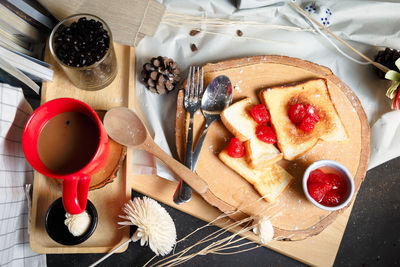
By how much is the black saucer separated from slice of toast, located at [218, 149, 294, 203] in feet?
1.73

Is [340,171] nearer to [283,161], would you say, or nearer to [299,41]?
[283,161]

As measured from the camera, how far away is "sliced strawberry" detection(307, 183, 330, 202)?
3.78ft

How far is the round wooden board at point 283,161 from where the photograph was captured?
49.0 inches

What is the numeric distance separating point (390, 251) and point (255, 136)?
0.97m

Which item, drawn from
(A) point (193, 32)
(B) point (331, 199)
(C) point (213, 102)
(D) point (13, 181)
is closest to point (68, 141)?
(D) point (13, 181)

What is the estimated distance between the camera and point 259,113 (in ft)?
4.06

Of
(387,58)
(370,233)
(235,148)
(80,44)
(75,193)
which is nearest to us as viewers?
(75,193)

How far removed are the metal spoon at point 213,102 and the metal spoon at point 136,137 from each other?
8 cm

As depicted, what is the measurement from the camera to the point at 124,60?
1.32 m

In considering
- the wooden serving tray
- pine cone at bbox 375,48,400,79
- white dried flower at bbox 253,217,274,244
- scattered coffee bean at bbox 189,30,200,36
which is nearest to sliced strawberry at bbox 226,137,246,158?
white dried flower at bbox 253,217,274,244

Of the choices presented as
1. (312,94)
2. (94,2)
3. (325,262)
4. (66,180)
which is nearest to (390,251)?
(325,262)

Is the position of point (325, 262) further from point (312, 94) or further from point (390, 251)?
point (312, 94)

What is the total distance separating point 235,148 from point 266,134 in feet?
0.47

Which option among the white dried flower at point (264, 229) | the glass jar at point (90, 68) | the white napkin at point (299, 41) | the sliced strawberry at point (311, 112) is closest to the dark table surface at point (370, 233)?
the white napkin at point (299, 41)
